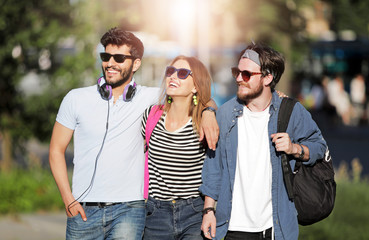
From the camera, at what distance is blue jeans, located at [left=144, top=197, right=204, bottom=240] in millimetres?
4109

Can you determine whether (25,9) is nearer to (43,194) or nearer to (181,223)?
(43,194)

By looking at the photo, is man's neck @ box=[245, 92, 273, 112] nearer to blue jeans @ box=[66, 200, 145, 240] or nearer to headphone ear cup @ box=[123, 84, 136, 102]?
headphone ear cup @ box=[123, 84, 136, 102]

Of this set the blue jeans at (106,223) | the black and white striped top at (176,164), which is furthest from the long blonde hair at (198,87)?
the blue jeans at (106,223)

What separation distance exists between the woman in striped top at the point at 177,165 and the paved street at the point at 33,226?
13.6ft

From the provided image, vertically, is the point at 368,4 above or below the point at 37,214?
above

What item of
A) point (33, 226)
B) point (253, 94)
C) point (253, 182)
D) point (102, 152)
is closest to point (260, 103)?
point (253, 94)

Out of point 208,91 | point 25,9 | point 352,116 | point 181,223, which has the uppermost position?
point 25,9

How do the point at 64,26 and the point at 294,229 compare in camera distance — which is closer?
the point at 294,229

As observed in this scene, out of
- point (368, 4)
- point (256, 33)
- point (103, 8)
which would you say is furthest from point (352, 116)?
point (103, 8)

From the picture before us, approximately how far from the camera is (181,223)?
413cm

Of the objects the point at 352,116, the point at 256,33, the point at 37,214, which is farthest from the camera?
the point at 352,116

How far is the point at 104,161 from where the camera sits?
4.08 m

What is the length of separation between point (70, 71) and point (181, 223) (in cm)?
690

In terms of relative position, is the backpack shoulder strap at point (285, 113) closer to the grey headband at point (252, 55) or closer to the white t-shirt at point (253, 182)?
the white t-shirt at point (253, 182)
